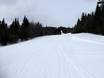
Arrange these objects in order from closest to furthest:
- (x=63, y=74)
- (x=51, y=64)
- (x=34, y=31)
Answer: (x=63, y=74), (x=51, y=64), (x=34, y=31)

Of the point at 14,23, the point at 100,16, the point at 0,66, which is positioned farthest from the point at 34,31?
the point at 0,66

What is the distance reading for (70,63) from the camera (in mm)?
9570

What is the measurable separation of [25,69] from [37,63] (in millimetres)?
1010

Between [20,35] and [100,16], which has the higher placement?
[100,16]

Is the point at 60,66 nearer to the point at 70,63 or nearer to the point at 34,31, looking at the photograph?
the point at 70,63

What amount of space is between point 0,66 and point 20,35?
114 metres

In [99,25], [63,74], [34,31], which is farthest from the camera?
[34,31]

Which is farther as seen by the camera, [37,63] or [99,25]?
[99,25]

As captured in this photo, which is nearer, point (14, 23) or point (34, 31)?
point (14, 23)

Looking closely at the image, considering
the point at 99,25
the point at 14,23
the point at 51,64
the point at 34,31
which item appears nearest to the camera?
the point at 51,64

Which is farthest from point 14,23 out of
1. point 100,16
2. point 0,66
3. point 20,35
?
point 0,66

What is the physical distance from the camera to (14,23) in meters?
134

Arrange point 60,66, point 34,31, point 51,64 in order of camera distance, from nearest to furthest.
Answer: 1. point 60,66
2. point 51,64
3. point 34,31

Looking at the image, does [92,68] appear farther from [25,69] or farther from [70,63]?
[25,69]
